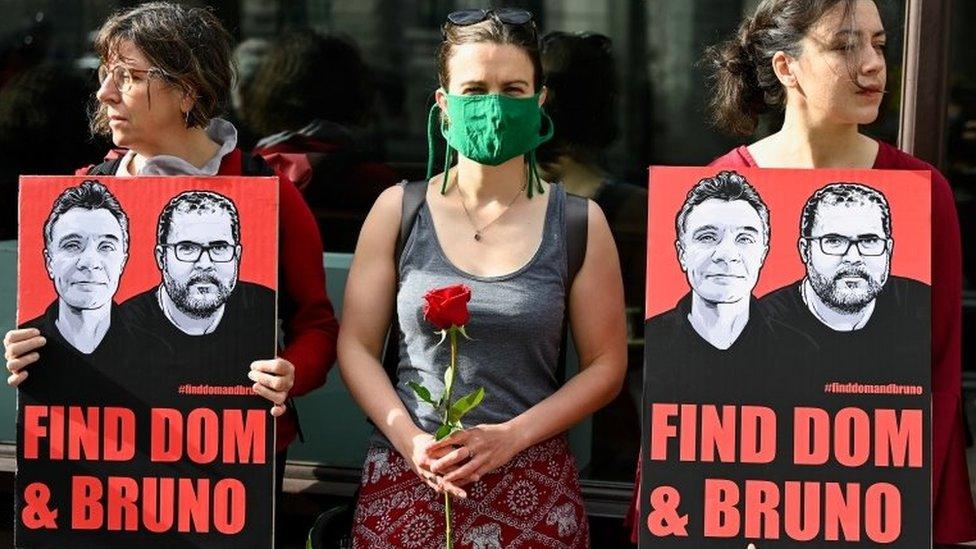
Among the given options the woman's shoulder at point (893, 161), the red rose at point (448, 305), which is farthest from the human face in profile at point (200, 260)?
the woman's shoulder at point (893, 161)

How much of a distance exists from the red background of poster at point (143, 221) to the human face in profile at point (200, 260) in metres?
0.02

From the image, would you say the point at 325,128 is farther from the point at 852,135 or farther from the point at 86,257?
the point at 852,135

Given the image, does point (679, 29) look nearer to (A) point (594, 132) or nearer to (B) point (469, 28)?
(A) point (594, 132)

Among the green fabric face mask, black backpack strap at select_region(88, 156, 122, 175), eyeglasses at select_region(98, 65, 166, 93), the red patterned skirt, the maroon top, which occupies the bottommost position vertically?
the red patterned skirt

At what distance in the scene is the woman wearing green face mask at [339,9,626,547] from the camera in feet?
9.58

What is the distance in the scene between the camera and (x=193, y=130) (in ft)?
10.2

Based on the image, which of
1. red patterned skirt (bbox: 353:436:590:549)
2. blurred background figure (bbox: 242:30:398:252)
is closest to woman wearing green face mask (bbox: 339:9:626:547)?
red patterned skirt (bbox: 353:436:590:549)

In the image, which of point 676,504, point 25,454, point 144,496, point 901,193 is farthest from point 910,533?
point 25,454

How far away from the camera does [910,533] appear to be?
2709 millimetres

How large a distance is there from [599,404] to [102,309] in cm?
94

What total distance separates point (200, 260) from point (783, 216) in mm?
1047

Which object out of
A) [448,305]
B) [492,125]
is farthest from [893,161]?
[448,305]

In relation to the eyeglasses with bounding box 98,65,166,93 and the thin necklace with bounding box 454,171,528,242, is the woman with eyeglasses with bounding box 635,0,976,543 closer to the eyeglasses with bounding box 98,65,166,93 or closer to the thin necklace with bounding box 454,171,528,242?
the thin necklace with bounding box 454,171,528,242

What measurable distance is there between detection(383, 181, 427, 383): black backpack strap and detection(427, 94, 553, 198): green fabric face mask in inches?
4.9
